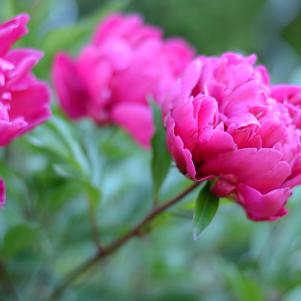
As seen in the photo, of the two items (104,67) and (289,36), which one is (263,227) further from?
(289,36)

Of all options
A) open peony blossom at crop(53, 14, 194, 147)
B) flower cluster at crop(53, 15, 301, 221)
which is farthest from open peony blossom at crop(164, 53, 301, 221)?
open peony blossom at crop(53, 14, 194, 147)

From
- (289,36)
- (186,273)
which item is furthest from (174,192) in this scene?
(289,36)

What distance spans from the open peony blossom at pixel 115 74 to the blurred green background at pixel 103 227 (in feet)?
0.08

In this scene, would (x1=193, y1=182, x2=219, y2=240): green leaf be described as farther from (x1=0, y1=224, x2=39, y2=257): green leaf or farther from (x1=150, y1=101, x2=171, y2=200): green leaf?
(x1=0, y1=224, x2=39, y2=257): green leaf

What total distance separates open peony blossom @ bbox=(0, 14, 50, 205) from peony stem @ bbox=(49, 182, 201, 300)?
0.11 m

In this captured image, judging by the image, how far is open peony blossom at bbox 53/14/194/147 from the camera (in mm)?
572

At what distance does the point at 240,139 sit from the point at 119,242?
15 cm

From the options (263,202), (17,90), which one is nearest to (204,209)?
(263,202)

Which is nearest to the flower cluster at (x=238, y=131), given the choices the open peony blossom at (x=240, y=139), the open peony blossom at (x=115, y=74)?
the open peony blossom at (x=240, y=139)

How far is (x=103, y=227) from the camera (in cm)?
59

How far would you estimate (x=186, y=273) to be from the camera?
2.44 ft

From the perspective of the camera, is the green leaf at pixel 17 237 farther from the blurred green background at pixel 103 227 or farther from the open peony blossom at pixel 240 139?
the open peony blossom at pixel 240 139

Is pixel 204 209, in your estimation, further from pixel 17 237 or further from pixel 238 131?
pixel 17 237

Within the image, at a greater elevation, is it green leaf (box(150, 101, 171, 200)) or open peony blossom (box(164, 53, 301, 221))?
open peony blossom (box(164, 53, 301, 221))
